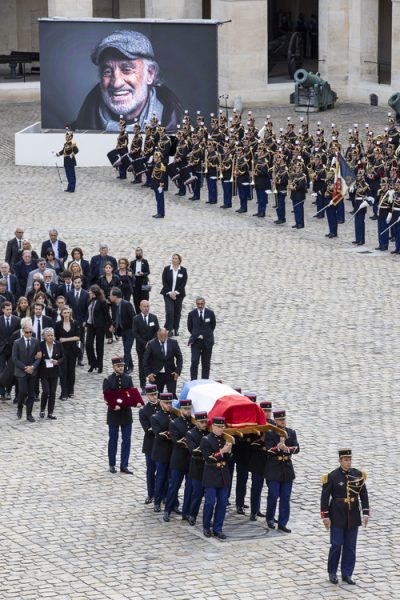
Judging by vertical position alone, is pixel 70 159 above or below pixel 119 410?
above

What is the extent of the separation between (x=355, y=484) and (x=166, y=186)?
21.1 meters

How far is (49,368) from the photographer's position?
21.1 meters

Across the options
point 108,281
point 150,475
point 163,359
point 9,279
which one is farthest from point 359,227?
point 150,475

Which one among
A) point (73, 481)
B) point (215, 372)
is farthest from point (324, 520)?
point (215, 372)

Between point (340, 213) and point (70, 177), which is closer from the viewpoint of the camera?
point (340, 213)

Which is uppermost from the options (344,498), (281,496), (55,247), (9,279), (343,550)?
(55,247)

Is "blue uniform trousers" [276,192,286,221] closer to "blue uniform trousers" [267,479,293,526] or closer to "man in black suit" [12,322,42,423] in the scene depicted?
"man in black suit" [12,322,42,423]

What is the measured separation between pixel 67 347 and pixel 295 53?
33627mm

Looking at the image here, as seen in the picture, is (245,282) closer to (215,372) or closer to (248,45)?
(215,372)

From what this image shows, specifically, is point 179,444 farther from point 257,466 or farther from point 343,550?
point 343,550

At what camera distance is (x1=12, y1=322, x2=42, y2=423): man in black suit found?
2103 cm

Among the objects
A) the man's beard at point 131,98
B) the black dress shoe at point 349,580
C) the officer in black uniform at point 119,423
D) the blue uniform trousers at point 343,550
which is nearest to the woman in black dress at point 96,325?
the officer in black uniform at point 119,423

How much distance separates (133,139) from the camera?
3706cm

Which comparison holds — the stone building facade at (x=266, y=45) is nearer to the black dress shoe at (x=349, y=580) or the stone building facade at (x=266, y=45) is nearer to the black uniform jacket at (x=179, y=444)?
the black uniform jacket at (x=179, y=444)
